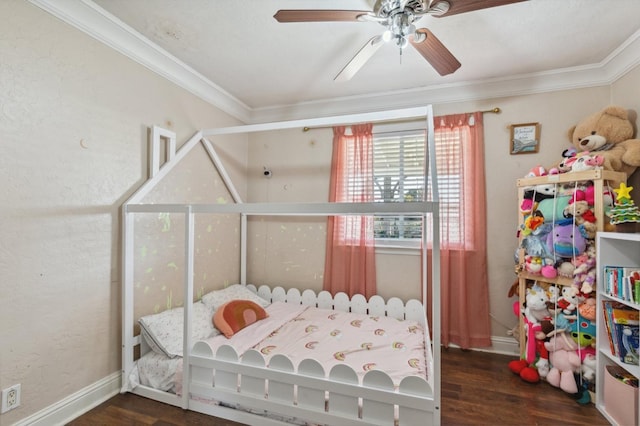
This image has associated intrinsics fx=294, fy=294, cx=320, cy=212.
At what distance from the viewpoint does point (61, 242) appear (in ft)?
5.64

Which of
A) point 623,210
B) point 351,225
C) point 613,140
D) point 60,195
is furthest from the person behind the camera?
point 351,225

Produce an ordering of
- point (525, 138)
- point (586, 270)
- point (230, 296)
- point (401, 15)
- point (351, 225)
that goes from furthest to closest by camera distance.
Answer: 1. point (351, 225)
2. point (230, 296)
3. point (525, 138)
4. point (586, 270)
5. point (401, 15)

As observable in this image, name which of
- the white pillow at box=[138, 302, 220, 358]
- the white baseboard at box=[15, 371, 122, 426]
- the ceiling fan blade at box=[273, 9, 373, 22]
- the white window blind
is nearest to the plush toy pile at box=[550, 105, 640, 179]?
the white window blind

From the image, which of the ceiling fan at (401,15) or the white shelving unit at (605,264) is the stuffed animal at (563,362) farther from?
the ceiling fan at (401,15)

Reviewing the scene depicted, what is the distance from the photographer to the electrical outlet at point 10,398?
4.83ft

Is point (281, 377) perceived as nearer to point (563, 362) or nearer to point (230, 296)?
point (230, 296)

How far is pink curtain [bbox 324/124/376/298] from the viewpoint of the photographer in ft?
9.59

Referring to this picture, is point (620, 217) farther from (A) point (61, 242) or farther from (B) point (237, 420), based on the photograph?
(A) point (61, 242)

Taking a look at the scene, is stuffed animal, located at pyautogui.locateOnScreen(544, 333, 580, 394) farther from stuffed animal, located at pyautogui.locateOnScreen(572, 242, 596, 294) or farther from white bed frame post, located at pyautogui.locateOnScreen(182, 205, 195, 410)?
white bed frame post, located at pyautogui.locateOnScreen(182, 205, 195, 410)

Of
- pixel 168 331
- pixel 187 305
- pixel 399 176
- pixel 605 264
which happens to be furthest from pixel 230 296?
pixel 605 264

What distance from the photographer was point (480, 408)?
73.2 inches

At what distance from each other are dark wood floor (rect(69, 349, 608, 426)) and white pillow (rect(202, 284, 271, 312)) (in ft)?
2.62

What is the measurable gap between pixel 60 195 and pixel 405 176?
2.67m

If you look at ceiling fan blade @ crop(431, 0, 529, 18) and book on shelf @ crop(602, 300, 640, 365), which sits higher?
ceiling fan blade @ crop(431, 0, 529, 18)
